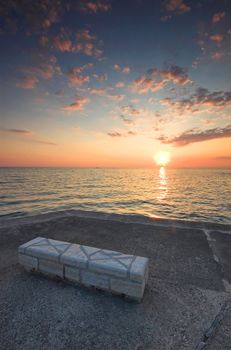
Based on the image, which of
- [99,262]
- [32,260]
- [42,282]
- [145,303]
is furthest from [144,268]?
[32,260]

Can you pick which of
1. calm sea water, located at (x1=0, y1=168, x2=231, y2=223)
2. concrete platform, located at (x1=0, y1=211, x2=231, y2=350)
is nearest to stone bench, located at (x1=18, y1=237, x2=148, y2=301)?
concrete platform, located at (x1=0, y1=211, x2=231, y2=350)

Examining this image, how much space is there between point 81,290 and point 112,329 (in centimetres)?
107

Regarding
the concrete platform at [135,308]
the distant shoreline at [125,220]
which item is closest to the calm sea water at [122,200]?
the distant shoreline at [125,220]

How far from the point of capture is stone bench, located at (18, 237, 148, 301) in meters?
3.52

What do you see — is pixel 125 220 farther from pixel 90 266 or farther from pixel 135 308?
pixel 135 308

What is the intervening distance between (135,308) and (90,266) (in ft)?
3.62

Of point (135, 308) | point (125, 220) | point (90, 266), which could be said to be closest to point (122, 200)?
point (125, 220)

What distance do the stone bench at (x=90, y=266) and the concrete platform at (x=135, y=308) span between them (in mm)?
221

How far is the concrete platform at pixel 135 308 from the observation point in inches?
110

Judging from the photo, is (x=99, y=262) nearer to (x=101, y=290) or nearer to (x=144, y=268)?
(x=101, y=290)

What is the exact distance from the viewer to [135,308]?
343cm

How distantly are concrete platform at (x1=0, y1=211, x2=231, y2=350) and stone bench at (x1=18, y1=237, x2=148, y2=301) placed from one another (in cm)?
22

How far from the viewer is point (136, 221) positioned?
8.52 metres

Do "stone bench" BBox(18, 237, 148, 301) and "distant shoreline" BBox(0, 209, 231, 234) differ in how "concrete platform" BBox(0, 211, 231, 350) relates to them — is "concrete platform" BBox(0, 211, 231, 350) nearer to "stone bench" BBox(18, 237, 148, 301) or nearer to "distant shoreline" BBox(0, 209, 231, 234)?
"stone bench" BBox(18, 237, 148, 301)
